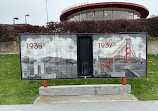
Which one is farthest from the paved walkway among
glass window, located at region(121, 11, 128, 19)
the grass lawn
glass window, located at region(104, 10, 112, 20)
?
glass window, located at region(121, 11, 128, 19)

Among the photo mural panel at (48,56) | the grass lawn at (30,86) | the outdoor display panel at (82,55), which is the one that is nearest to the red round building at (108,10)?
the grass lawn at (30,86)

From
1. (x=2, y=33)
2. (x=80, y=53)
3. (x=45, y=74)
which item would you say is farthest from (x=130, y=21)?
(x=2, y=33)

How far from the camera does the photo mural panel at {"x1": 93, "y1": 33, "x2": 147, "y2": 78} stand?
5.69 meters

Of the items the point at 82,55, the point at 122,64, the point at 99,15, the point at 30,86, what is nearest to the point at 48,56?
the point at 82,55

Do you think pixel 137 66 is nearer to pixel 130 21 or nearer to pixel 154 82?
pixel 154 82

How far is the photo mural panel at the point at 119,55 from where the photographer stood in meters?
5.69

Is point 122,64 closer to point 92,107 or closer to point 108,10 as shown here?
point 92,107

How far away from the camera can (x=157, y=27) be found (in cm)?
1132

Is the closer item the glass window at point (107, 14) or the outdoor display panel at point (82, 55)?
the outdoor display panel at point (82, 55)

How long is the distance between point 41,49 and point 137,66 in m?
4.53

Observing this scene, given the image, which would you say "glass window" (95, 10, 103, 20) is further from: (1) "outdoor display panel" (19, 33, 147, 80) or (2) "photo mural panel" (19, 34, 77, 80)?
(2) "photo mural panel" (19, 34, 77, 80)

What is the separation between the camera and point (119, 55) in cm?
574

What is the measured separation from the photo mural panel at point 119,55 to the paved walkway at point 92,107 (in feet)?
4.66

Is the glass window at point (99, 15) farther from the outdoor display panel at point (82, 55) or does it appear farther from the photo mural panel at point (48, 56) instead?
the photo mural panel at point (48, 56)
